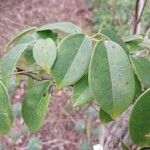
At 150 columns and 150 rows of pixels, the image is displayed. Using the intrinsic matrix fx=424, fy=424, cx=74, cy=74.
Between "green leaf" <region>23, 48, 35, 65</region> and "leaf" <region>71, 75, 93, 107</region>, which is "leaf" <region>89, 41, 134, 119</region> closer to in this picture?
"leaf" <region>71, 75, 93, 107</region>

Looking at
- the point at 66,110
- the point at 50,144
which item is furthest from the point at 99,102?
the point at 66,110

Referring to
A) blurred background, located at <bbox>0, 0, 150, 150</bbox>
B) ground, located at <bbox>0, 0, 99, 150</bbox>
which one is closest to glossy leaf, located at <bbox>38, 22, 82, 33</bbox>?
blurred background, located at <bbox>0, 0, 150, 150</bbox>

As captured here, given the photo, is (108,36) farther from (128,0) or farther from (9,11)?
(9,11)

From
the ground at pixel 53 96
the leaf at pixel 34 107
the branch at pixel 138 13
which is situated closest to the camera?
the leaf at pixel 34 107

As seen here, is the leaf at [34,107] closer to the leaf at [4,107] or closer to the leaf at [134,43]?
the leaf at [4,107]

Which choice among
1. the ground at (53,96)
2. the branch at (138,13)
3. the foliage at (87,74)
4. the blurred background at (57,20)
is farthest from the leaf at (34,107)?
the ground at (53,96)

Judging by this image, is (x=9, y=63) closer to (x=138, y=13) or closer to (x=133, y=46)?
(x=133, y=46)
